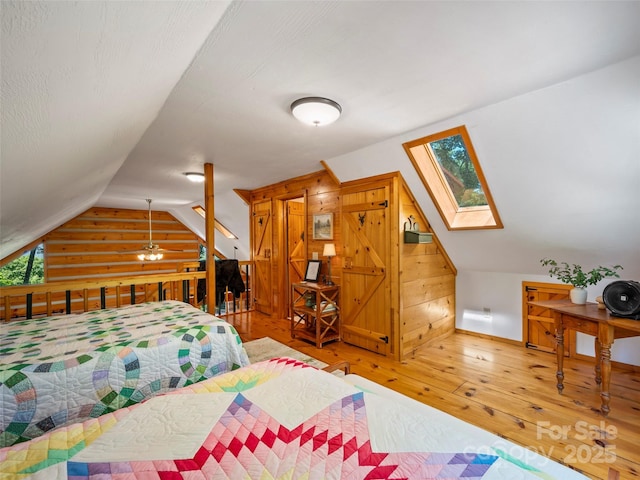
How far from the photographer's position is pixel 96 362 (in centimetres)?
169

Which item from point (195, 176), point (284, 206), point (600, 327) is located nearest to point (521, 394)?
point (600, 327)

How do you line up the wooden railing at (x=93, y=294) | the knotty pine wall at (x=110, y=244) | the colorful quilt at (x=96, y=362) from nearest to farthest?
the colorful quilt at (x=96, y=362), the wooden railing at (x=93, y=294), the knotty pine wall at (x=110, y=244)

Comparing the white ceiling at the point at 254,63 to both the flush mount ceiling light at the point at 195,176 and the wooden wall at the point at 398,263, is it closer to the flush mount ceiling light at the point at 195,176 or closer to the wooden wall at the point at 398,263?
the wooden wall at the point at 398,263

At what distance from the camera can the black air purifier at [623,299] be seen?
212cm

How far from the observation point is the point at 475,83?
181cm

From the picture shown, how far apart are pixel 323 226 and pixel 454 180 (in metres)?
1.77

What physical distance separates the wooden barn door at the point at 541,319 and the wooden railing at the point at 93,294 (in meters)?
4.12

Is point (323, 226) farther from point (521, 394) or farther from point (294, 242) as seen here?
point (521, 394)

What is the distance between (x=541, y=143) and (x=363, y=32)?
68.2 inches

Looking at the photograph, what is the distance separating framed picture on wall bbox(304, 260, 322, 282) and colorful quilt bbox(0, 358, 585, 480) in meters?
2.63

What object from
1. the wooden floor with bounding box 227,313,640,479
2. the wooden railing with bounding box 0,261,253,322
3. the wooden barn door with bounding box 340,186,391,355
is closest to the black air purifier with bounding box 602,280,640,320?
the wooden floor with bounding box 227,313,640,479

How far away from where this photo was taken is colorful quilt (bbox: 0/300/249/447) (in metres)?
1.46

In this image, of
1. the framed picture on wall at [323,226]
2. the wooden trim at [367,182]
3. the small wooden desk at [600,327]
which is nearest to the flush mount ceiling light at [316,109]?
the wooden trim at [367,182]

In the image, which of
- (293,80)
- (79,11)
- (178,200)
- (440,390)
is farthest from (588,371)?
(178,200)
